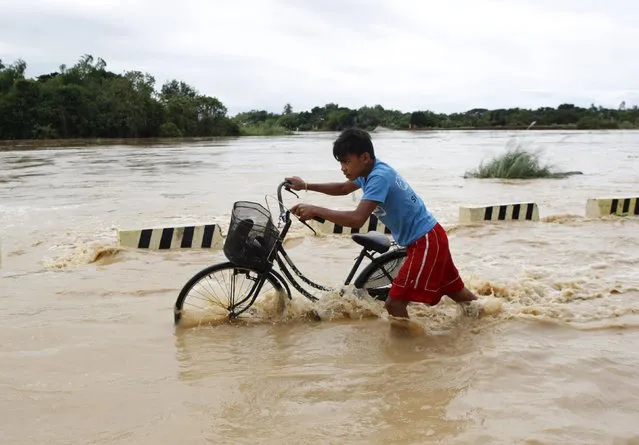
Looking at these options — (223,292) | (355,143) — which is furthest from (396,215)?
(223,292)

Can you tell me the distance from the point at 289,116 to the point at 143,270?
141 m

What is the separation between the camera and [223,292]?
495cm

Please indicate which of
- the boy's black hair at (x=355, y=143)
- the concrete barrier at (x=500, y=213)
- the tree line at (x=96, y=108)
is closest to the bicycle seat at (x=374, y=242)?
the boy's black hair at (x=355, y=143)

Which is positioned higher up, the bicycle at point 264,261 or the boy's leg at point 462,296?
the bicycle at point 264,261

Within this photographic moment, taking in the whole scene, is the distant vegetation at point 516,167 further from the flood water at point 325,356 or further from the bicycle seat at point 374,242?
the bicycle seat at point 374,242

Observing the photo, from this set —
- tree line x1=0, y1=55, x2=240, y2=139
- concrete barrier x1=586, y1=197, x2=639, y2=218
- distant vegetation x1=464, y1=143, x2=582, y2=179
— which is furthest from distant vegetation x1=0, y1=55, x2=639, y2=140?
concrete barrier x1=586, y1=197, x2=639, y2=218

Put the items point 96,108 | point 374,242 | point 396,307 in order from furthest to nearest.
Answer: point 96,108 < point 374,242 < point 396,307

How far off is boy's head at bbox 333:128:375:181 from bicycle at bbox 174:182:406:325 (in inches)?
21.2

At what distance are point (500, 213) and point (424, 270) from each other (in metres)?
6.17

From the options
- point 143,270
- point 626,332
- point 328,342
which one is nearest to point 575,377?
point 626,332

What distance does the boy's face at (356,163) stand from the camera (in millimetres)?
4293

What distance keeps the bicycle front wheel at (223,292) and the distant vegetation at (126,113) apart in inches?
1652

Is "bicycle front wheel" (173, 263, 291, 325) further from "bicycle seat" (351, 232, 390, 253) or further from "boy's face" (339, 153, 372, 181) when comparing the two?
"boy's face" (339, 153, 372, 181)

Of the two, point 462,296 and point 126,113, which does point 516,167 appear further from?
point 126,113
